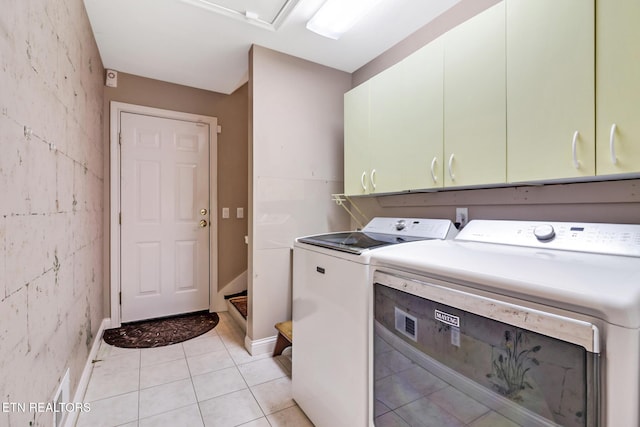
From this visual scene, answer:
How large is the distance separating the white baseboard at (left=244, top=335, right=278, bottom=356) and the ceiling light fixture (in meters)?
2.33

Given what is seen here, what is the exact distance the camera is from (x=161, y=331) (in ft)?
8.79

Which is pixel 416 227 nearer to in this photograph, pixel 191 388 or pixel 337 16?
pixel 337 16

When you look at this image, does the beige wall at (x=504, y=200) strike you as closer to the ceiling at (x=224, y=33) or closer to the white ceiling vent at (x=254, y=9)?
the ceiling at (x=224, y=33)

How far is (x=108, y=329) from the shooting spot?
2.69 metres

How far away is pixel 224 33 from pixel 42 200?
1.63 meters

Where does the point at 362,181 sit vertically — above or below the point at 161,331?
above

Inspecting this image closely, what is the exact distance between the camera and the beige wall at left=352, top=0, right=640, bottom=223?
46.4 inches

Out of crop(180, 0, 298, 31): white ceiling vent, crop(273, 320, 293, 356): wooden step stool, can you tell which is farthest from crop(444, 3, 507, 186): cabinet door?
crop(273, 320, 293, 356): wooden step stool

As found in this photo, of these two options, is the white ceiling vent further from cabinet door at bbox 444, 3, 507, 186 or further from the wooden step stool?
the wooden step stool

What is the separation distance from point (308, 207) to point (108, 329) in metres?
2.19

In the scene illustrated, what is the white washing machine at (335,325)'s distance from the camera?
121 cm

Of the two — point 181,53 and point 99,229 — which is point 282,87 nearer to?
point 181,53

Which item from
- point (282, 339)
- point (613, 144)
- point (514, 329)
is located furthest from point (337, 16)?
point (282, 339)

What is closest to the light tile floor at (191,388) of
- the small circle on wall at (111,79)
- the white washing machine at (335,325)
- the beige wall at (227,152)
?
the white washing machine at (335,325)
